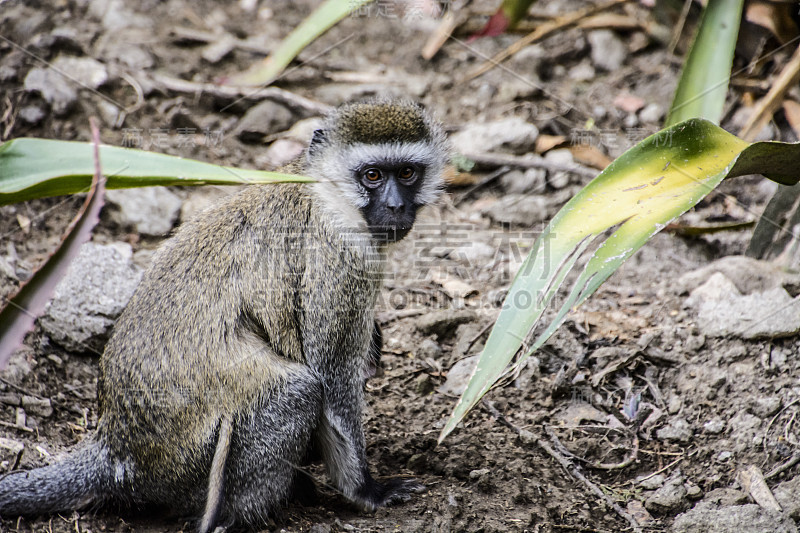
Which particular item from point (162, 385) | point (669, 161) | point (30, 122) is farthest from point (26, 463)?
point (669, 161)

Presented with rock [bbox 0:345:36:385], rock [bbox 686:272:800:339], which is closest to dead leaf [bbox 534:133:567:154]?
rock [bbox 686:272:800:339]

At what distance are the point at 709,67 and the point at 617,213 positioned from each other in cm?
241

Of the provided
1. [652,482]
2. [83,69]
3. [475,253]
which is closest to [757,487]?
[652,482]

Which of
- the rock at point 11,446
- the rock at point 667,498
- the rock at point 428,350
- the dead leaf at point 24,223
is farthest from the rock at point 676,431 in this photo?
the dead leaf at point 24,223

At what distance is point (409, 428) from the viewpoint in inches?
201

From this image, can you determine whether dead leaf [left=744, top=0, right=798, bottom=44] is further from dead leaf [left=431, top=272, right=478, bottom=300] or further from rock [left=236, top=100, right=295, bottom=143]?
rock [left=236, top=100, right=295, bottom=143]

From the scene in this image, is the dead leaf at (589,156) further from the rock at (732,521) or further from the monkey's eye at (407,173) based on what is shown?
the rock at (732,521)

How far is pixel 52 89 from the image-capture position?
22.0 feet

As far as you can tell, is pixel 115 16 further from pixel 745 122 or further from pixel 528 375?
pixel 745 122

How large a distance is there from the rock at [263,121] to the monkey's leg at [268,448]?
3567mm

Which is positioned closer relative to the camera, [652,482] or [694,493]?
[694,493]

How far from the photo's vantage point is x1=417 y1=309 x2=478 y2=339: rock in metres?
5.81

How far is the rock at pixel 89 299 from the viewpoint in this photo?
514 centimetres

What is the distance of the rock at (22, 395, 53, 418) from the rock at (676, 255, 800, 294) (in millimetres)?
4394
